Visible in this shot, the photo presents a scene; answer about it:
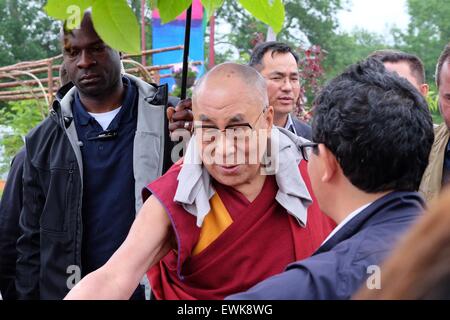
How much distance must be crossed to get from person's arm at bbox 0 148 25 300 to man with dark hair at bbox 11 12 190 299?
5.1 inches

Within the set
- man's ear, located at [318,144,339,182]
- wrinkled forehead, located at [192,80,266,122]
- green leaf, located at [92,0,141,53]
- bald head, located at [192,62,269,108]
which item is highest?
green leaf, located at [92,0,141,53]

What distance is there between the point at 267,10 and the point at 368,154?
0.40m

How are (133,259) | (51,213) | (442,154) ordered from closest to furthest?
(133,259), (51,213), (442,154)

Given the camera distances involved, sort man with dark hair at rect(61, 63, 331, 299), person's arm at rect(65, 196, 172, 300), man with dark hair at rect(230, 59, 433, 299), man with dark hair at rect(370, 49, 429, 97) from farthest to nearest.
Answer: man with dark hair at rect(370, 49, 429, 97)
man with dark hair at rect(61, 63, 331, 299)
person's arm at rect(65, 196, 172, 300)
man with dark hair at rect(230, 59, 433, 299)

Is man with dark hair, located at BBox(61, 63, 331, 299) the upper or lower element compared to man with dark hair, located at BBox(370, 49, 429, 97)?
lower

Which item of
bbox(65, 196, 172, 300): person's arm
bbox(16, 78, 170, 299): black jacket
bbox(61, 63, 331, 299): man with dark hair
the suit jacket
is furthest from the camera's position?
bbox(16, 78, 170, 299): black jacket

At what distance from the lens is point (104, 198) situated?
281 centimetres

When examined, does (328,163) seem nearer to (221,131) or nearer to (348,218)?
(348,218)

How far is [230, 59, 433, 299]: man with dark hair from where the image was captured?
1.54m

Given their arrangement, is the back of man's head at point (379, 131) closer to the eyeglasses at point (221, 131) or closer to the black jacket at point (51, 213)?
the eyeglasses at point (221, 131)

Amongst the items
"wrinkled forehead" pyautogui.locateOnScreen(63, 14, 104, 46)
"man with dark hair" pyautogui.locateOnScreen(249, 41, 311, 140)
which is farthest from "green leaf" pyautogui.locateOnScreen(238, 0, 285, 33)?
"man with dark hair" pyautogui.locateOnScreen(249, 41, 311, 140)

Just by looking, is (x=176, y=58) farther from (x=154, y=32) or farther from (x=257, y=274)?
(x=257, y=274)

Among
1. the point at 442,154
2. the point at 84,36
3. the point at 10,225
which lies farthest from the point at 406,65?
the point at 10,225

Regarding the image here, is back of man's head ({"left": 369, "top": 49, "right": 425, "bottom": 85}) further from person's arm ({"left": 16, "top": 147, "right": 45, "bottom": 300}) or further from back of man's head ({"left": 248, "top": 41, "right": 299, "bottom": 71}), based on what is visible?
person's arm ({"left": 16, "top": 147, "right": 45, "bottom": 300})
